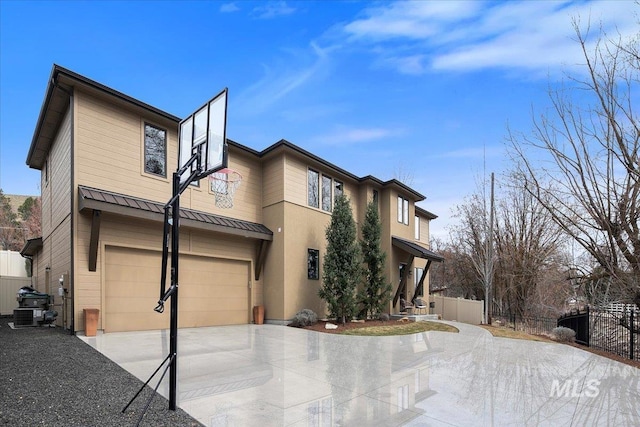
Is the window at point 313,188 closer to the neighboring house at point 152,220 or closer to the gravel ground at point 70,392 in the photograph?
the neighboring house at point 152,220

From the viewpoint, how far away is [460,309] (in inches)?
759

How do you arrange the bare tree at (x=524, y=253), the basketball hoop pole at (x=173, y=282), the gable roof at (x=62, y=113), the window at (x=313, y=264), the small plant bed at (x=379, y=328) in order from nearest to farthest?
the basketball hoop pole at (x=173, y=282) < the gable roof at (x=62, y=113) < the small plant bed at (x=379, y=328) < the window at (x=313, y=264) < the bare tree at (x=524, y=253)

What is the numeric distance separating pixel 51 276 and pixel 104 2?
348 inches

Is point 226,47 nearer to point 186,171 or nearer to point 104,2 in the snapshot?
point 104,2

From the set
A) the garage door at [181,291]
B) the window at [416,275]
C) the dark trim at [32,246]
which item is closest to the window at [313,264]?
the garage door at [181,291]

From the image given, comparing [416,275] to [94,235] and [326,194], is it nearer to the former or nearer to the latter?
[326,194]

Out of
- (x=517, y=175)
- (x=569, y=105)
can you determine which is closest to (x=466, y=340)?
(x=517, y=175)

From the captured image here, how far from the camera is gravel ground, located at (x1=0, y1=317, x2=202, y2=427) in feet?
Answer: 12.3

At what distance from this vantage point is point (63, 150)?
10.8 m

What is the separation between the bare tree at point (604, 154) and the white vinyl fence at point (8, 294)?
813 inches

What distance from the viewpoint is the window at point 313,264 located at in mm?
14430

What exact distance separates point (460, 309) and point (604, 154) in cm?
1480

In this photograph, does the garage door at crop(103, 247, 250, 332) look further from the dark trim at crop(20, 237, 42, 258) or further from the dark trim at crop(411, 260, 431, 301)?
the dark trim at crop(411, 260, 431, 301)

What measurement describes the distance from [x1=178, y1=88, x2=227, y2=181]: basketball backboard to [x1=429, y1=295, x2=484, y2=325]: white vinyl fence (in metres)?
17.0
